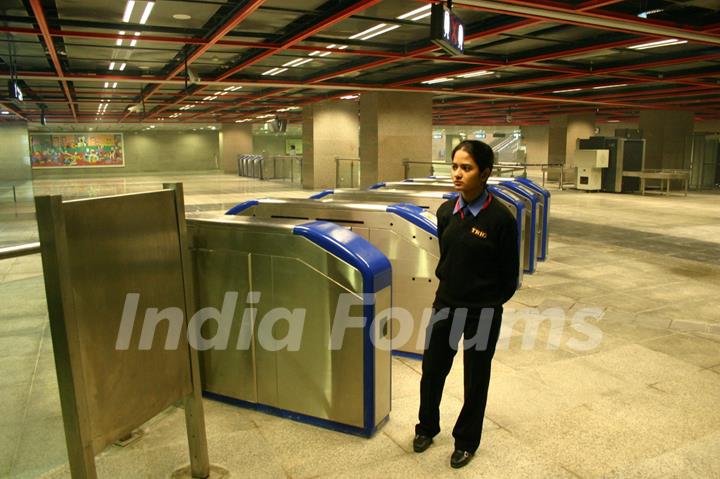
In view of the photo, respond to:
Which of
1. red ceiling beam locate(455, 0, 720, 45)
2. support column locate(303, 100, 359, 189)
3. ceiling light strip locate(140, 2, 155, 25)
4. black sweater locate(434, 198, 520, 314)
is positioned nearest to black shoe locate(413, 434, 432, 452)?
black sweater locate(434, 198, 520, 314)

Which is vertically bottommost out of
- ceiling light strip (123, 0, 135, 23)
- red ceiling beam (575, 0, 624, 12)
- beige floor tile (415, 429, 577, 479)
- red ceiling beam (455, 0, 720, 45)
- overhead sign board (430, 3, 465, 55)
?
beige floor tile (415, 429, 577, 479)

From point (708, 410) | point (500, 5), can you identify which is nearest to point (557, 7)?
point (500, 5)

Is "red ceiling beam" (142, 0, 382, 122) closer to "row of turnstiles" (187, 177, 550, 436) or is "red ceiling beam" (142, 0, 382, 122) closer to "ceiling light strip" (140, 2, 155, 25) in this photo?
"ceiling light strip" (140, 2, 155, 25)

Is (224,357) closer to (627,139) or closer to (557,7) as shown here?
(557,7)

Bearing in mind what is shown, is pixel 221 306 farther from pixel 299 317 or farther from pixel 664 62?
pixel 664 62

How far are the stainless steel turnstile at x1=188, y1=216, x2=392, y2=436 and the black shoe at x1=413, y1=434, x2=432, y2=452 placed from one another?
0.27m

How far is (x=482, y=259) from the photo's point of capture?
2705 millimetres

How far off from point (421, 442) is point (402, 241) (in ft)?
5.28

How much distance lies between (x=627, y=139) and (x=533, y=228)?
15.5 m

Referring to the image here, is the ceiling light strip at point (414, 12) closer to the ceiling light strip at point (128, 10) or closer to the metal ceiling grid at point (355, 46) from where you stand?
the metal ceiling grid at point (355, 46)

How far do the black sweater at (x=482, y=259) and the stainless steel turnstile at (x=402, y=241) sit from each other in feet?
4.19

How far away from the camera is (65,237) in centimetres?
200

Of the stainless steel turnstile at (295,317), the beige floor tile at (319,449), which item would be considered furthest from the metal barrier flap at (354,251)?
the beige floor tile at (319,449)

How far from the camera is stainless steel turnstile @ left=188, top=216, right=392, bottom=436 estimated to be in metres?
3.08
